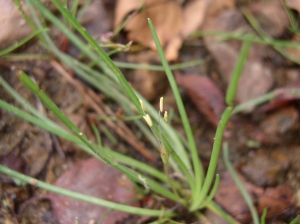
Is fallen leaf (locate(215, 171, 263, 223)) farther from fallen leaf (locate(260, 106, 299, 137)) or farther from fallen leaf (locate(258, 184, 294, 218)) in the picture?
fallen leaf (locate(260, 106, 299, 137))

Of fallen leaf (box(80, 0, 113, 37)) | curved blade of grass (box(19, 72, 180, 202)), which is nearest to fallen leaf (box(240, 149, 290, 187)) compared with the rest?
curved blade of grass (box(19, 72, 180, 202))

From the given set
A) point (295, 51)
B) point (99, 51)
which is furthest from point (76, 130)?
point (295, 51)

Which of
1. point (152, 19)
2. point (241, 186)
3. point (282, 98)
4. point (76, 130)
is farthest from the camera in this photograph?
point (152, 19)

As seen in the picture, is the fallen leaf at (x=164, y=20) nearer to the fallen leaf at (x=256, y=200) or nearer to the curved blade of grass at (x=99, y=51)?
the curved blade of grass at (x=99, y=51)

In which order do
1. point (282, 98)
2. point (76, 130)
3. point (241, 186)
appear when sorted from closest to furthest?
point (76, 130)
point (241, 186)
point (282, 98)

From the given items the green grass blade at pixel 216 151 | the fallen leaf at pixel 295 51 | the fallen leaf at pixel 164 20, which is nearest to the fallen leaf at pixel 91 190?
the green grass blade at pixel 216 151

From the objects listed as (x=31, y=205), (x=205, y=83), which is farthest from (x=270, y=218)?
(x=31, y=205)

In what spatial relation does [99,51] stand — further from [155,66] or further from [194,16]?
[194,16]

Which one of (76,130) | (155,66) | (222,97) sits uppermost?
(76,130)
